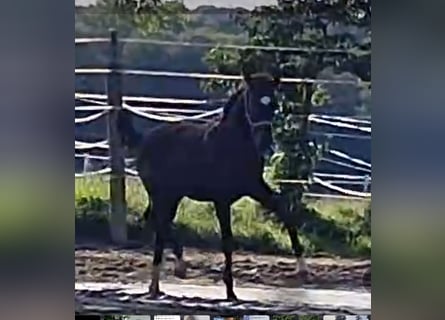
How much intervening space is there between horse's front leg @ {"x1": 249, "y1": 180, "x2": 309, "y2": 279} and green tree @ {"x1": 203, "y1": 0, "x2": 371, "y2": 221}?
0.7 inches

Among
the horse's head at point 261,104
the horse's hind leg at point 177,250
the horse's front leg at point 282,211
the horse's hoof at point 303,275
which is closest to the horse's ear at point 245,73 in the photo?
the horse's head at point 261,104

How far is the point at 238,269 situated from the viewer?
1404mm

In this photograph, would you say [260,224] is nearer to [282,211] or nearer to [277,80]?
[282,211]

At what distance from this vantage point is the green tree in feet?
4.59

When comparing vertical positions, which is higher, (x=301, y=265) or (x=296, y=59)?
(x=296, y=59)

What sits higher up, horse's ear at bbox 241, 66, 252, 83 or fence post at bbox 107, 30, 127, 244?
horse's ear at bbox 241, 66, 252, 83

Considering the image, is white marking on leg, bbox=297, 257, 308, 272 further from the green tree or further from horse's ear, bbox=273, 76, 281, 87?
horse's ear, bbox=273, 76, 281, 87

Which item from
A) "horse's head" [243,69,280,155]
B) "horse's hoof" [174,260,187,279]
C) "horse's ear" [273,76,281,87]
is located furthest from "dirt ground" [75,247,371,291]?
"horse's ear" [273,76,281,87]

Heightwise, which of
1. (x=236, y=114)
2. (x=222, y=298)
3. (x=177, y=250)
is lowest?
(x=222, y=298)

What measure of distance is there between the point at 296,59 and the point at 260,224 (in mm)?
359

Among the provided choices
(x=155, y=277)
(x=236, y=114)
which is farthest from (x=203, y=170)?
(x=155, y=277)

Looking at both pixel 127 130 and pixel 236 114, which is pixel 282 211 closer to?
pixel 236 114
